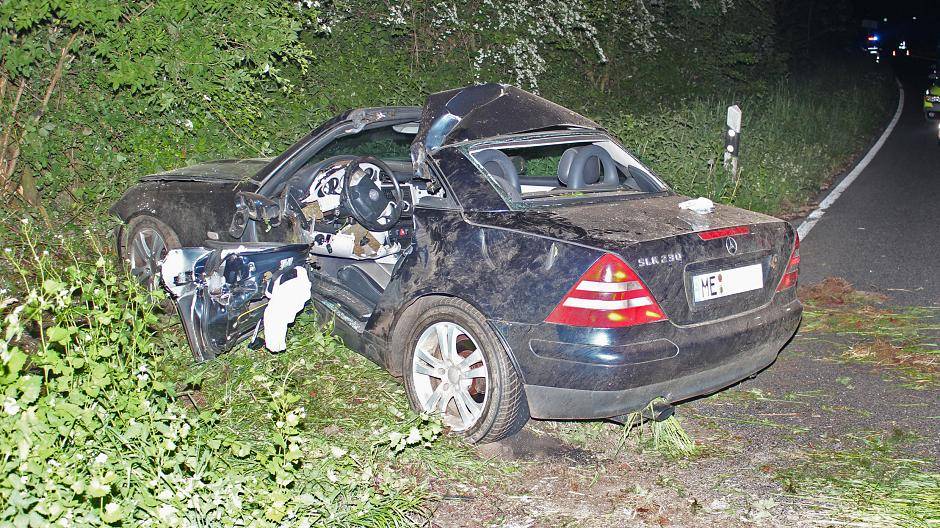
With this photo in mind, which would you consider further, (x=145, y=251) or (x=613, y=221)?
(x=145, y=251)

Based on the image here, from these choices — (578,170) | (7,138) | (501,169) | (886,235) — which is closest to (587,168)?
(578,170)

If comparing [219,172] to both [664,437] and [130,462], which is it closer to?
[130,462]

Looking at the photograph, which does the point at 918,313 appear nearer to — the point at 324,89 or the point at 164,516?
the point at 164,516

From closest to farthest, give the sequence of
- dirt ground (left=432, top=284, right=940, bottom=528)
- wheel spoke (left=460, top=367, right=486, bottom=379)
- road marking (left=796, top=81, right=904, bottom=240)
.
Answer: dirt ground (left=432, top=284, right=940, bottom=528)
wheel spoke (left=460, top=367, right=486, bottom=379)
road marking (left=796, top=81, right=904, bottom=240)

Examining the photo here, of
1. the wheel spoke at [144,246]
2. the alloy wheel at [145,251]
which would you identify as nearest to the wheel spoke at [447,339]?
the alloy wheel at [145,251]

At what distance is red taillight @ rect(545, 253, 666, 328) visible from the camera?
4.42m

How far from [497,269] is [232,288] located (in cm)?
170

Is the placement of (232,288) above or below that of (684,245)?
below

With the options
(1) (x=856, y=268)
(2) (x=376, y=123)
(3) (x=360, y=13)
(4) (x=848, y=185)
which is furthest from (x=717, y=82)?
(2) (x=376, y=123)

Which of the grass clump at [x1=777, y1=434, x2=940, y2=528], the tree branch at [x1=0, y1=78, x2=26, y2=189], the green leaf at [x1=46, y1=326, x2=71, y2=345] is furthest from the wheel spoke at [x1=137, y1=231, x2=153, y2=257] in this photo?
the grass clump at [x1=777, y1=434, x2=940, y2=528]

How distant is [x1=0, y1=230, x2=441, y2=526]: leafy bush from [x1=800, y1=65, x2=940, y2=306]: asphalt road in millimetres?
5340

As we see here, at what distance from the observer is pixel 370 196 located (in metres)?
5.96

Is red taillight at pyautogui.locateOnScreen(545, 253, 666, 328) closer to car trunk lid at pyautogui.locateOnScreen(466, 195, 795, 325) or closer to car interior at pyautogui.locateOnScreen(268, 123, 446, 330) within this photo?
car trunk lid at pyautogui.locateOnScreen(466, 195, 795, 325)

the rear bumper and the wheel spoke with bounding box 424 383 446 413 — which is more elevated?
the rear bumper
